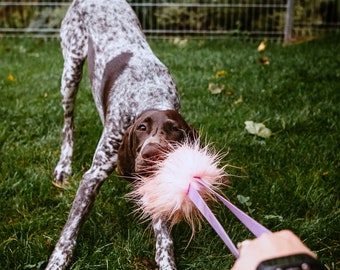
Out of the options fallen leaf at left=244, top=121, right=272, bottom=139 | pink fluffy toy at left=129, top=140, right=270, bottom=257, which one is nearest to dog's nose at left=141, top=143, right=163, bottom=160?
pink fluffy toy at left=129, top=140, right=270, bottom=257

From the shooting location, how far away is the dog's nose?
2104 millimetres

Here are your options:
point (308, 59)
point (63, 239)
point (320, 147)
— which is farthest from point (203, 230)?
point (308, 59)

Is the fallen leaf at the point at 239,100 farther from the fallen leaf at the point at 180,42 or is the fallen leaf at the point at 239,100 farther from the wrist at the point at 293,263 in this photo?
the wrist at the point at 293,263

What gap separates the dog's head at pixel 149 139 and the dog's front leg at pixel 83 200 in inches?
9.5

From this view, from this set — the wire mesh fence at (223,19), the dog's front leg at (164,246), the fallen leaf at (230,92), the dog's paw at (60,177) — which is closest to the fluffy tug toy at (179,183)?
the dog's front leg at (164,246)

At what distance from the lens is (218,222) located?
1515 mm

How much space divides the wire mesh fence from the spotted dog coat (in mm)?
5689

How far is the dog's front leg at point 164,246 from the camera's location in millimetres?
2547

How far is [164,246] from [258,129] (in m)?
1.89

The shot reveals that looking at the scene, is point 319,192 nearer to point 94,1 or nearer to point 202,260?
point 202,260

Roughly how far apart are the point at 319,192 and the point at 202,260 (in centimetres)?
102

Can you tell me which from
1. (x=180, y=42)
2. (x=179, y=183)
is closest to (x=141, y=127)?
(x=179, y=183)

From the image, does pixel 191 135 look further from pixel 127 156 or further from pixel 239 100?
pixel 239 100

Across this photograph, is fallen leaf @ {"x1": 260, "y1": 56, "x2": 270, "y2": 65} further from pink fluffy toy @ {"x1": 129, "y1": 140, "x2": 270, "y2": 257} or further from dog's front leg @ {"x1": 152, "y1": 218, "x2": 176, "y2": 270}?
pink fluffy toy @ {"x1": 129, "y1": 140, "x2": 270, "y2": 257}
